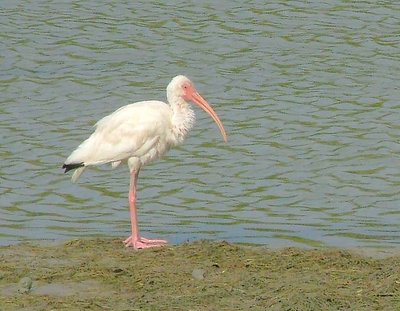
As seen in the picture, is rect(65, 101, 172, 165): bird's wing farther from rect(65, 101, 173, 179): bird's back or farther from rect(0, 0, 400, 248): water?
rect(0, 0, 400, 248): water

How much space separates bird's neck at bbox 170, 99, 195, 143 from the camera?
37.4 feet

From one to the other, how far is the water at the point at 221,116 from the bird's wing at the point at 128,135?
0.85 meters

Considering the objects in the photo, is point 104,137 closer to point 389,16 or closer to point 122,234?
point 122,234

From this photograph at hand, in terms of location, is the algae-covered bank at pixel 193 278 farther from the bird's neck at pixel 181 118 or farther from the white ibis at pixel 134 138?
the bird's neck at pixel 181 118

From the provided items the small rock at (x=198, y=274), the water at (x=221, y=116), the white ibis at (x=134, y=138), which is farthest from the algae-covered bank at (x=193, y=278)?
the water at (x=221, y=116)

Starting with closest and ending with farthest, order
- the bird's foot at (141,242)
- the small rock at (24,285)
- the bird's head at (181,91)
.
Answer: the small rock at (24,285) < the bird's foot at (141,242) < the bird's head at (181,91)

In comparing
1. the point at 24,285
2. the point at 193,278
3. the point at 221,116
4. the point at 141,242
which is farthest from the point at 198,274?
the point at 221,116

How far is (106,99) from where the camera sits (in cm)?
1639

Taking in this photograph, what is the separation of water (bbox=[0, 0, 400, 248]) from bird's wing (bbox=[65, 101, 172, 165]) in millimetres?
853

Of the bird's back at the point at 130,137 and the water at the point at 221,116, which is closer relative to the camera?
the bird's back at the point at 130,137

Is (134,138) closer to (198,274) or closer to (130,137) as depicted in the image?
(130,137)

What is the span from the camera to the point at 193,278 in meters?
9.56

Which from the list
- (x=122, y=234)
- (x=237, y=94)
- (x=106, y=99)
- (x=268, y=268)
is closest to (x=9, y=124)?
(x=106, y=99)

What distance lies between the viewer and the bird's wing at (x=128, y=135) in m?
11.2
